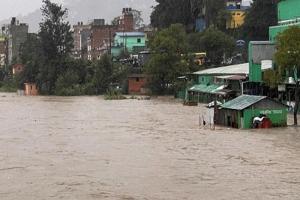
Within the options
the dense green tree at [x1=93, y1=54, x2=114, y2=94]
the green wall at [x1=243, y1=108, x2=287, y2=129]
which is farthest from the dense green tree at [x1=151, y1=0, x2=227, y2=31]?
the green wall at [x1=243, y1=108, x2=287, y2=129]

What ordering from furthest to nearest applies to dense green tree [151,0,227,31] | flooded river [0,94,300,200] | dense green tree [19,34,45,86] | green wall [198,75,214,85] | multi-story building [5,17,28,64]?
1. multi-story building [5,17,28,64]
2. dense green tree [19,34,45,86]
3. dense green tree [151,0,227,31]
4. green wall [198,75,214,85]
5. flooded river [0,94,300,200]

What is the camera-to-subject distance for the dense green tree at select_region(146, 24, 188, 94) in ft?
200

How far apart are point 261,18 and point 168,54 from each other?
11084mm

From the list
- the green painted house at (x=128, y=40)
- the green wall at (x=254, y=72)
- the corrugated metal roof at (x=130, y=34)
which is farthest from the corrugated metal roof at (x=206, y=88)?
the corrugated metal roof at (x=130, y=34)

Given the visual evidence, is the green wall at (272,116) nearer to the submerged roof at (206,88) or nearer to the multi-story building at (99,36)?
the submerged roof at (206,88)

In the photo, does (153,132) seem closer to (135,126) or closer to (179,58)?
(135,126)

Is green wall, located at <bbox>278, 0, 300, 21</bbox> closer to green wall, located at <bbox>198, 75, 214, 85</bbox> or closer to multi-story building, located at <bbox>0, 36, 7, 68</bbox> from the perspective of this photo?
green wall, located at <bbox>198, 75, 214, 85</bbox>

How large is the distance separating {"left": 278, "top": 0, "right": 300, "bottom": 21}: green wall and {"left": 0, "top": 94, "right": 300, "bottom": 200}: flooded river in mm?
14762

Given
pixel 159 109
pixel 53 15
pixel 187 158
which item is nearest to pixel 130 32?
pixel 53 15

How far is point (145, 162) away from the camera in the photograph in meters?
19.5

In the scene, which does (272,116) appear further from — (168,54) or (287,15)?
(168,54)

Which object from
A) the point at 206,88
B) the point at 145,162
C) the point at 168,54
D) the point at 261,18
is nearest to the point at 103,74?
the point at 168,54

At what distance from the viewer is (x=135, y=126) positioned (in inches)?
1264

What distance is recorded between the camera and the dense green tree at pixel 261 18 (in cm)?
6444
